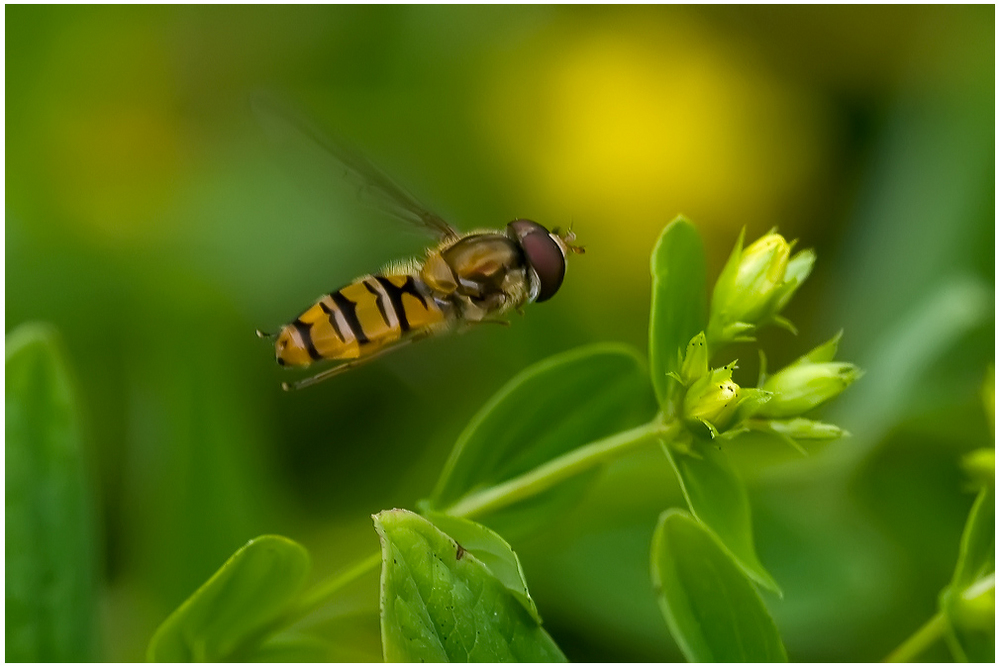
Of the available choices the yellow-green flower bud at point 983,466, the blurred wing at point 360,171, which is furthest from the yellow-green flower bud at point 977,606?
the blurred wing at point 360,171

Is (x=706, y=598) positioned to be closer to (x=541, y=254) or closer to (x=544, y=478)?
(x=544, y=478)

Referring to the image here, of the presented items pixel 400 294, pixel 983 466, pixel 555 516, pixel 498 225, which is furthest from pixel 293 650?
pixel 498 225

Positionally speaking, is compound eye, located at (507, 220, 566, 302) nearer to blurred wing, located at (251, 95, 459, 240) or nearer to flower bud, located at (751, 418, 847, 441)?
blurred wing, located at (251, 95, 459, 240)

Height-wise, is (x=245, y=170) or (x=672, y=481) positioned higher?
(x=245, y=170)

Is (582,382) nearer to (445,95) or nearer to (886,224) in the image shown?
(445,95)

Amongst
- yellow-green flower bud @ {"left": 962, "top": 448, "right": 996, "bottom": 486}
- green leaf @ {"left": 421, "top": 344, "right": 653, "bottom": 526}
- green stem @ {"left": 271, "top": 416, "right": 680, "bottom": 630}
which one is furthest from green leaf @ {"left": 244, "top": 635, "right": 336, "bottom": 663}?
yellow-green flower bud @ {"left": 962, "top": 448, "right": 996, "bottom": 486}

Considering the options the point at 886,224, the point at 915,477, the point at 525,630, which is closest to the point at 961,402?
the point at 915,477
